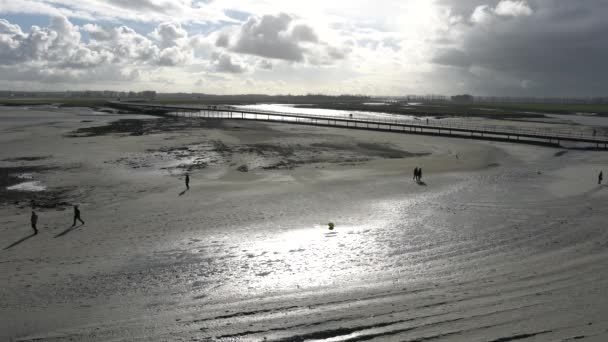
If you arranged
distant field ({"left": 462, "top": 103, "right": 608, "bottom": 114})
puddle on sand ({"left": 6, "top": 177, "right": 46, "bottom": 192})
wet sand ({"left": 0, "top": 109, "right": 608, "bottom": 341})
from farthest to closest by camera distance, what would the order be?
distant field ({"left": 462, "top": 103, "right": 608, "bottom": 114}), puddle on sand ({"left": 6, "top": 177, "right": 46, "bottom": 192}), wet sand ({"left": 0, "top": 109, "right": 608, "bottom": 341})

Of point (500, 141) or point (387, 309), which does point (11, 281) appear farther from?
point (500, 141)

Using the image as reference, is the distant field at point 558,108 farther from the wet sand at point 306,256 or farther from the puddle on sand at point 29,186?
the puddle on sand at point 29,186

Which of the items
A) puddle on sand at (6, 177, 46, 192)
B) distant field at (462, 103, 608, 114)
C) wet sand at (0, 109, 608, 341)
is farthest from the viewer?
distant field at (462, 103, 608, 114)

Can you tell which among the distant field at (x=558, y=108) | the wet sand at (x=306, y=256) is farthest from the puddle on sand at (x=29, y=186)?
the distant field at (x=558, y=108)

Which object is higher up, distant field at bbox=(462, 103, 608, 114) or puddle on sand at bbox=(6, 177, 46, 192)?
distant field at bbox=(462, 103, 608, 114)

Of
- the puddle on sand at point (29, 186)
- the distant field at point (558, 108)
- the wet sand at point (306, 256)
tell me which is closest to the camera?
the wet sand at point (306, 256)

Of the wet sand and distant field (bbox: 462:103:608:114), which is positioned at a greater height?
distant field (bbox: 462:103:608:114)

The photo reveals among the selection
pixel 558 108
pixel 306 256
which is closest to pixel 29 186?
pixel 306 256

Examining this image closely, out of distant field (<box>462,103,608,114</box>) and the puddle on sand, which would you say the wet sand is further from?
distant field (<box>462,103,608,114</box>)

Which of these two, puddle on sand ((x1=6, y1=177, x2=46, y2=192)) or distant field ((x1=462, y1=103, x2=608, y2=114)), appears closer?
puddle on sand ((x1=6, y1=177, x2=46, y2=192))

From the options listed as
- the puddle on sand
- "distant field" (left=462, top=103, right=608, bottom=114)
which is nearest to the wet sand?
the puddle on sand
